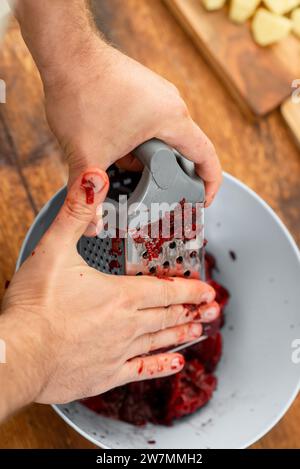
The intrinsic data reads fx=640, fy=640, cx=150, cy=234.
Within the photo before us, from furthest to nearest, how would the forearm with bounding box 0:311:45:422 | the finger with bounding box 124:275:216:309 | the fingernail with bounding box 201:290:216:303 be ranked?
the fingernail with bounding box 201:290:216:303
the finger with bounding box 124:275:216:309
the forearm with bounding box 0:311:45:422

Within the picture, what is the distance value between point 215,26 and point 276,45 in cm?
17

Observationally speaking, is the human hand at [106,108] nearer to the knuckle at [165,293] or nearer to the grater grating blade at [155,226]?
the grater grating blade at [155,226]

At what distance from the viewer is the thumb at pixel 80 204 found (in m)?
1.12

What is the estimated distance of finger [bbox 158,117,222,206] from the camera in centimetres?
124

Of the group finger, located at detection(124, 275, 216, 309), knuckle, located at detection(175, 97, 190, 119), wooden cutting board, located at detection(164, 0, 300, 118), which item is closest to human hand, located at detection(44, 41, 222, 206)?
knuckle, located at detection(175, 97, 190, 119)

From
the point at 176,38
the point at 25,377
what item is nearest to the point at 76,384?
the point at 25,377

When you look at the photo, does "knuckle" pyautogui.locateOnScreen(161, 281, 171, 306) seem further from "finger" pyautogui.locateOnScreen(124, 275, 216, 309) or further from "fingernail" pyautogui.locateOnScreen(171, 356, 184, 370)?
"fingernail" pyautogui.locateOnScreen(171, 356, 184, 370)

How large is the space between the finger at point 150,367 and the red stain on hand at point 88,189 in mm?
396

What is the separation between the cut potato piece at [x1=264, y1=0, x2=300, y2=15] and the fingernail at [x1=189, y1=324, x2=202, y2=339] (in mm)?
874

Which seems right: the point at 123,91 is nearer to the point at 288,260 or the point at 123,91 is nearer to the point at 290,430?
the point at 288,260

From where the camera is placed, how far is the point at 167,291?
4.40 feet

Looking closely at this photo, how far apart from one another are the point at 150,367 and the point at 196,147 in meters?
0.47

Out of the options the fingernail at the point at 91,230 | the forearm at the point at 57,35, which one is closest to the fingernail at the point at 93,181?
the fingernail at the point at 91,230

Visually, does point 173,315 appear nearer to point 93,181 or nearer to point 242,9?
point 93,181
